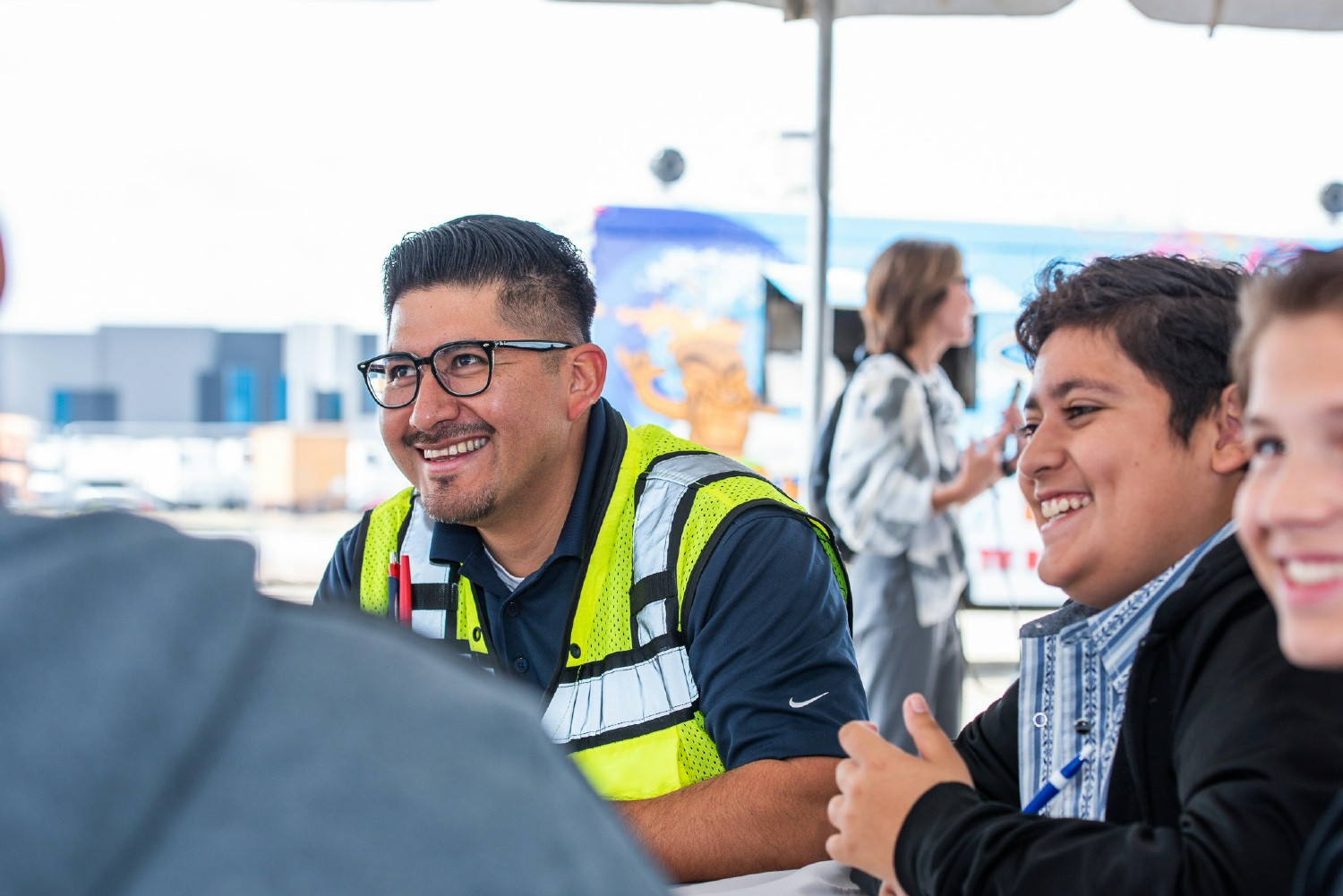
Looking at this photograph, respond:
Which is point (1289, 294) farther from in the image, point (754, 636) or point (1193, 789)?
point (754, 636)

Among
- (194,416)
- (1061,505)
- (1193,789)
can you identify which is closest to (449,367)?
(1061,505)

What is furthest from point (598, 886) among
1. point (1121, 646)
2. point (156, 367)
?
point (156, 367)

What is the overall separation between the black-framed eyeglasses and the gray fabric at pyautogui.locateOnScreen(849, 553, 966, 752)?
1.83 m

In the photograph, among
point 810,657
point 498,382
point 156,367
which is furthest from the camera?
point 156,367

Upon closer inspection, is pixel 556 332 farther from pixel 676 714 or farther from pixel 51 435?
pixel 51 435

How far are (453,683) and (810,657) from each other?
1294 mm

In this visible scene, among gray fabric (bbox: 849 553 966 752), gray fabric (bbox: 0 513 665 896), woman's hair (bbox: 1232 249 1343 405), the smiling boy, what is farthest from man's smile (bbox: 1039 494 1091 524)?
gray fabric (bbox: 849 553 966 752)

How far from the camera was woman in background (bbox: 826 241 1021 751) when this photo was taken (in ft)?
11.3

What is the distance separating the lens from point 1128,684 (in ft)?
3.94

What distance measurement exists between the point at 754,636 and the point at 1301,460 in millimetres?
945

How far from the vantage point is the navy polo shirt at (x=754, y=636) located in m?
1.64

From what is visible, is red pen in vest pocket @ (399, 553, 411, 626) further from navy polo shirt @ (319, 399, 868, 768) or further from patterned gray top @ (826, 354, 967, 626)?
patterned gray top @ (826, 354, 967, 626)

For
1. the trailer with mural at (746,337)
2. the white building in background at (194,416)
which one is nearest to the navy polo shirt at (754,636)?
the trailer with mural at (746,337)

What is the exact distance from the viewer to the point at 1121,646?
1.31m
